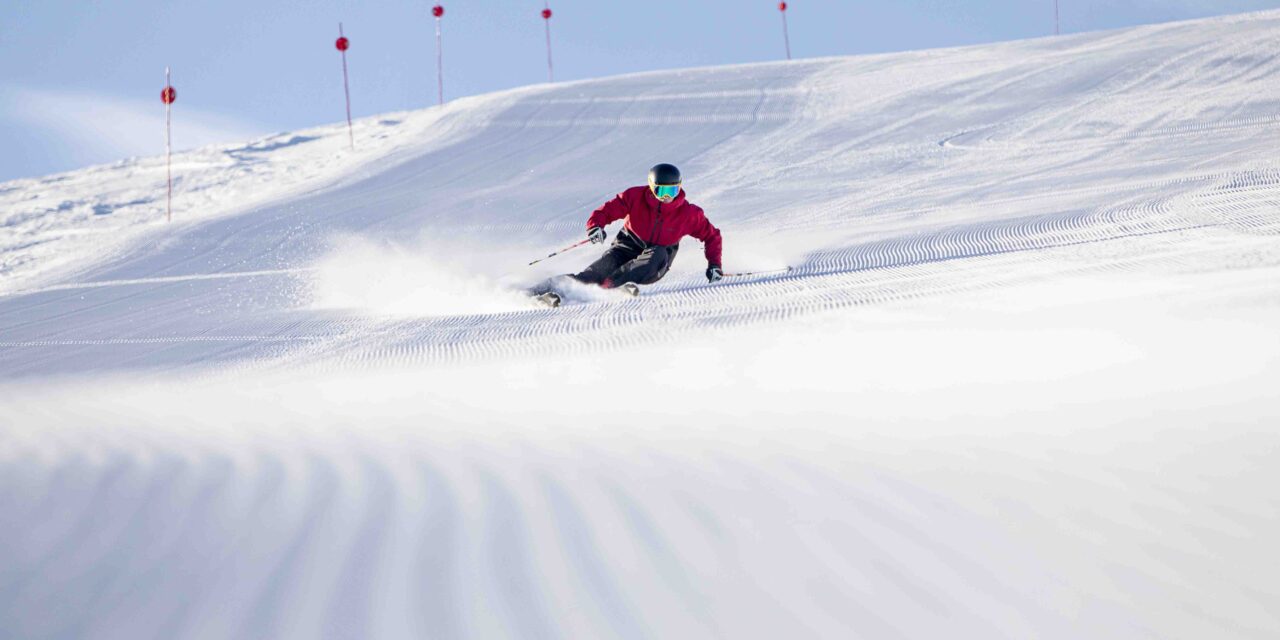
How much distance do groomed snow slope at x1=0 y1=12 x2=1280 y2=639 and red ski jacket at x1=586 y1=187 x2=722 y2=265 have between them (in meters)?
0.29

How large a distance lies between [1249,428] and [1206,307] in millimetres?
1424

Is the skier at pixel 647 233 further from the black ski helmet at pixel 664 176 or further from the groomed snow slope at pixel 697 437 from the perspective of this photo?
the groomed snow slope at pixel 697 437

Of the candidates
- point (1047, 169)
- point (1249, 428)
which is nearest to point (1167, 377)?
point (1249, 428)

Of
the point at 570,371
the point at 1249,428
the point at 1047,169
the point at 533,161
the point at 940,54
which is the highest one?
the point at 940,54

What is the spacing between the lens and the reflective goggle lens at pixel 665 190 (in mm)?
7223

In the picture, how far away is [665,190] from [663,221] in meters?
0.27

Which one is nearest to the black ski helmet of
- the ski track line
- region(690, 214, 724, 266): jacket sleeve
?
region(690, 214, 724, 266): jacket sleeve

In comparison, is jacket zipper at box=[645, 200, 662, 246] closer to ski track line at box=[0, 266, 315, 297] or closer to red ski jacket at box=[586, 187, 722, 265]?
red ski jacket at box=[586, 187, 722, 265]

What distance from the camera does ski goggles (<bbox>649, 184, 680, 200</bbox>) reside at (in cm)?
722

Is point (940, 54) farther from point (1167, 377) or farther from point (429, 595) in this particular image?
point (429, 595)

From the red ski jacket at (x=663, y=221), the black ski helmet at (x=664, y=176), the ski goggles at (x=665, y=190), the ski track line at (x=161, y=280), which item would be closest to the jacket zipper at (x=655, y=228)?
the red ski jacket at (x=663, y=221)

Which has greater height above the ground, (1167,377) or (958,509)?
(1167,377)

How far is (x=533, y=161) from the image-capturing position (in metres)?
15.4

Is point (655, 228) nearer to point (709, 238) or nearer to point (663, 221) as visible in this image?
point (663, 221)
